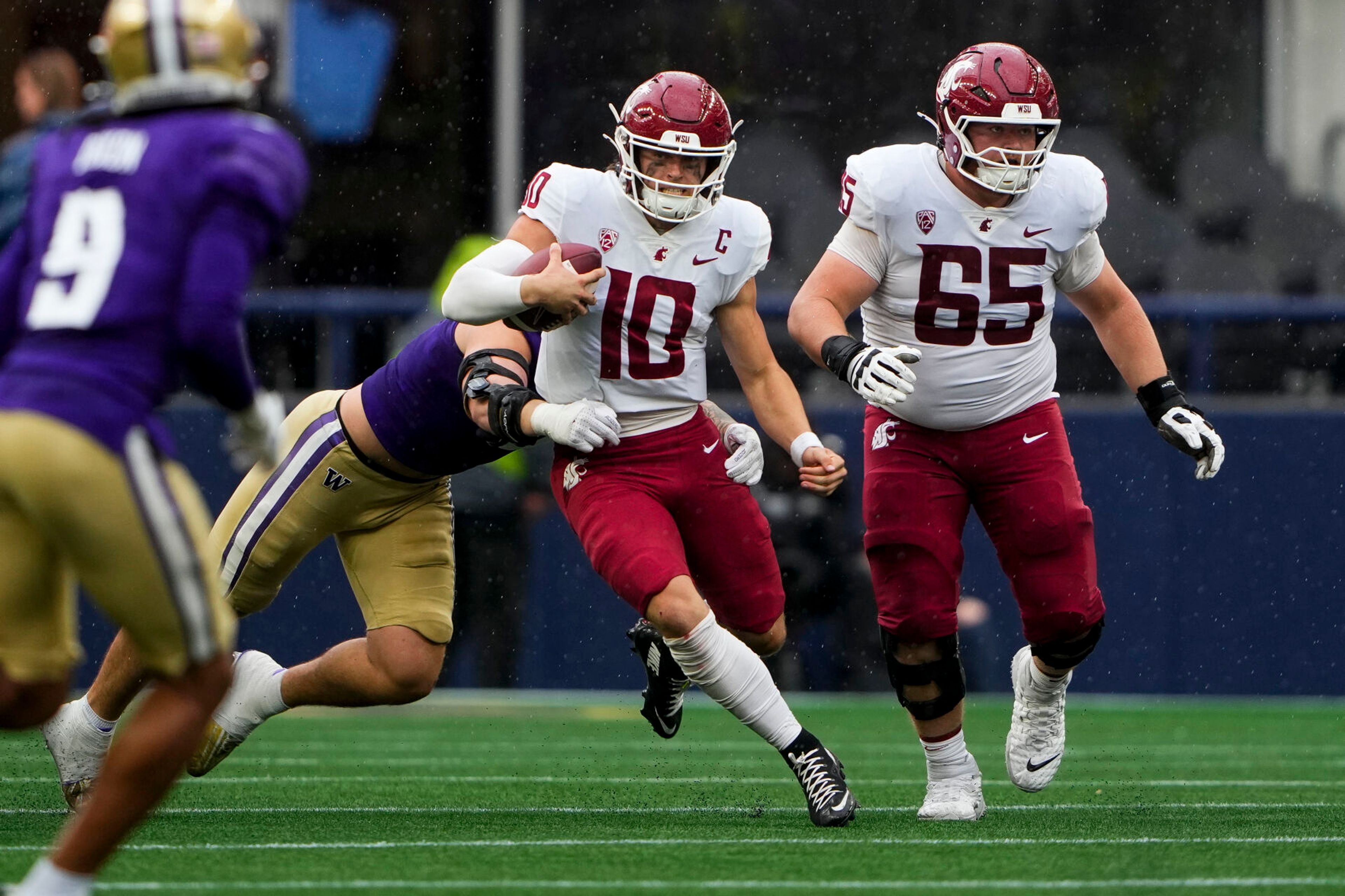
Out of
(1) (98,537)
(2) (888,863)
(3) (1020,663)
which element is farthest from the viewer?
(3) (1020,663)

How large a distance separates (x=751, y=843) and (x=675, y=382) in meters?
1.08

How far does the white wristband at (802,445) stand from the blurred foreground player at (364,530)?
0.62 meters

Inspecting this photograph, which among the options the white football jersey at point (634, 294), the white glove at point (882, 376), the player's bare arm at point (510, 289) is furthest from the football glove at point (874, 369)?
the player's bare arm at point (510, 289)

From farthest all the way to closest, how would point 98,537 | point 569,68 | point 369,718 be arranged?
1. point 569,68
2. point 369,718
3. point 98,537

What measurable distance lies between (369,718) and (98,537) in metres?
4.83

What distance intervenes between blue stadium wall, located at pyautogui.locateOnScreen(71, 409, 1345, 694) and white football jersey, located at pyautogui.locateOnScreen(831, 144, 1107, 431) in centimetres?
381

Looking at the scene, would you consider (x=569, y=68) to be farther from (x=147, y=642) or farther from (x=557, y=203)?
(x=147, y=642)

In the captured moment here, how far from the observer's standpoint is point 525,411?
4164mm

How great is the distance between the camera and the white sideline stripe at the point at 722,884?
328 cm

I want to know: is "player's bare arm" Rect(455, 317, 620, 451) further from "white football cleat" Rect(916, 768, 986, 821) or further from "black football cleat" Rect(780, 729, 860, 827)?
"white football cleat" Rect(916, 768, 986, 821)

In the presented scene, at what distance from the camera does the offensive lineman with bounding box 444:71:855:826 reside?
413 cm

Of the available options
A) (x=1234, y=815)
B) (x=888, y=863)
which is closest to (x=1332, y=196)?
(x=1234, y=815)

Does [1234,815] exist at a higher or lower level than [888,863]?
lower

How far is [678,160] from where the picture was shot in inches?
169
